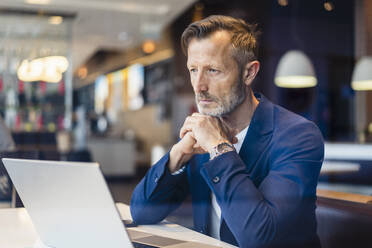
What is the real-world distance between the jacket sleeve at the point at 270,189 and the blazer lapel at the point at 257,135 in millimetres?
75

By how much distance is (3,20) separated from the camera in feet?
21.1

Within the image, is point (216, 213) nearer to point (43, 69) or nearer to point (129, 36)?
point (43, 69)

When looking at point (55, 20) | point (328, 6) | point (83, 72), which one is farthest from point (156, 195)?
point (83, 72)

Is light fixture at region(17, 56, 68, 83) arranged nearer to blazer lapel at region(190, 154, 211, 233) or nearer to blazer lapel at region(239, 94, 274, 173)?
blazer lapel at region(190, 154, 211, 233)

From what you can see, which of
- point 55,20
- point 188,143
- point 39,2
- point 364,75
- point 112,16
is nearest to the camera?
point 188,143

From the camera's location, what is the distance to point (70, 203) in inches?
37.2

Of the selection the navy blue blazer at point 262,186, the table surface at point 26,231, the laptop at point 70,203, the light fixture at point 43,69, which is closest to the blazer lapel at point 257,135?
the navy blue blazer at point 262,186

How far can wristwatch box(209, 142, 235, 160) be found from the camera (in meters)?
1.22

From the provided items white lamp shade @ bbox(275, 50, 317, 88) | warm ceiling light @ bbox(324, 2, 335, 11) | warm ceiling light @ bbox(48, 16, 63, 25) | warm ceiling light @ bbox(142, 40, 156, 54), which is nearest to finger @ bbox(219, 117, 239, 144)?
warm ceiling light @ bbox(324, 2, 335, 11)

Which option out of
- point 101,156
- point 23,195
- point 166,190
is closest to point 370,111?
point 101,156

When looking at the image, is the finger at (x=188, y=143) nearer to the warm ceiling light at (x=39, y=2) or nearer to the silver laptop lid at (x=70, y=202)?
the silver laptop lid at (x=70, y=202)

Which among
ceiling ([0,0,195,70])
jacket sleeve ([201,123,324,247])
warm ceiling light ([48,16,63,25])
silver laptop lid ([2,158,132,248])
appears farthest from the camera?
warm ceiling light ([48,16,63,25])

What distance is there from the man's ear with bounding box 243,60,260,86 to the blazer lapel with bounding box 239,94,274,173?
0.28 ft

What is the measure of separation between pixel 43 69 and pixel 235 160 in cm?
586
